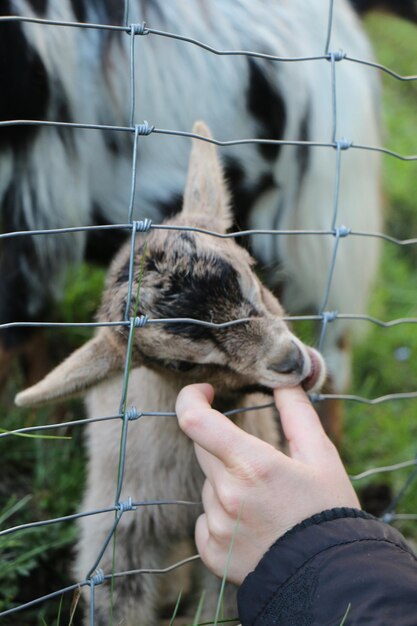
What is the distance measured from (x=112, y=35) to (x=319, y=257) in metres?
1.19

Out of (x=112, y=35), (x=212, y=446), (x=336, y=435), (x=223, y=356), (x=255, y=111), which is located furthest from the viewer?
(x=336, y=435)

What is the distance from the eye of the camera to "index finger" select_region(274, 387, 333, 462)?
190 centimetres

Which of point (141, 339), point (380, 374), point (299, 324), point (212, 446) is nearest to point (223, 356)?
point (141, 339)

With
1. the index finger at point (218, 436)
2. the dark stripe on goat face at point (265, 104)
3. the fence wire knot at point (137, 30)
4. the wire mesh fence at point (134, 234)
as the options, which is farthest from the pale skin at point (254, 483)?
the dark stripe on goat face at point (265, 104)

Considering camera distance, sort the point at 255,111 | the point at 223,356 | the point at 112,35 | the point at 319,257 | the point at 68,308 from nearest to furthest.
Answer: the point at 223,356, the point at 112,35, the point at 255,111, the point at 319,257, the point at 68,308

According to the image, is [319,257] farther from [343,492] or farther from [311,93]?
[343,492]

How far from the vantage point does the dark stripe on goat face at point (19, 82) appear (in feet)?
8.88

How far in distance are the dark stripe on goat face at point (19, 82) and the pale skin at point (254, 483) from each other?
1335 millimetres

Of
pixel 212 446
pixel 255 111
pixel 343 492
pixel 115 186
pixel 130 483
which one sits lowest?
pixel 130 483

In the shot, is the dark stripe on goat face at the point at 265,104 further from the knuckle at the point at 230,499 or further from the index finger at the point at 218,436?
the knuckle at the point at 230,499

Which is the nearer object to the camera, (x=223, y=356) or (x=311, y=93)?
(x=223, y=356)

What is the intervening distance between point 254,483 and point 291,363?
438 millimetres

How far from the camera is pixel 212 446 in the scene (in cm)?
181

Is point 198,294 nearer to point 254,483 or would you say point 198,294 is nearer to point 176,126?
point 254,483
